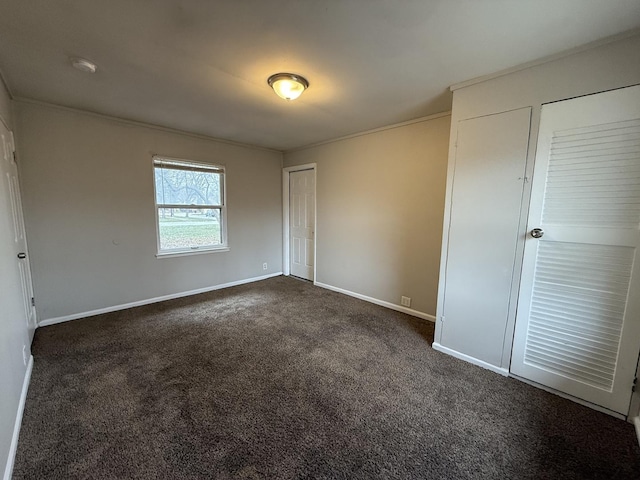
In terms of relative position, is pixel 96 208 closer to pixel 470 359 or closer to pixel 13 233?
pixel 13 233

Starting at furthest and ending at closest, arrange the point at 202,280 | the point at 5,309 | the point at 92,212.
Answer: the point at 202,280 → the point at 92,212 → the point at 5,309

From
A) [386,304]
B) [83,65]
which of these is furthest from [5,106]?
[386,304]

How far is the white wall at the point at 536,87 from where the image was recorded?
1.62 m

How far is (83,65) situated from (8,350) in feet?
6.43

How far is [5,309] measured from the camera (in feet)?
5.15

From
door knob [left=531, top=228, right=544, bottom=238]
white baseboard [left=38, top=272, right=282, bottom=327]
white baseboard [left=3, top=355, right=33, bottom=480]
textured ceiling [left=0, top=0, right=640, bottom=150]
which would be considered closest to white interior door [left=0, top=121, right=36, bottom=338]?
white baseboard [left=38, top=272, right=282, bottom=327]

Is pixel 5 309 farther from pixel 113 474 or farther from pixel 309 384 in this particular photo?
pixel 309 384

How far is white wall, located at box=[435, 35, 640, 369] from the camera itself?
1.62 m

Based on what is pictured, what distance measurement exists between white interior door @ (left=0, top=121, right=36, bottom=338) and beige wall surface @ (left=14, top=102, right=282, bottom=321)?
21 centimetres

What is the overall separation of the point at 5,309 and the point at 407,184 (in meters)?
3.55

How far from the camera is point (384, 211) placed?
352 centimetres

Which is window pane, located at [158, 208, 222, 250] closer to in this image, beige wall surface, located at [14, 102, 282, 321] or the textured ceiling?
beige wall surface, located at [14, 102, 282, 321]

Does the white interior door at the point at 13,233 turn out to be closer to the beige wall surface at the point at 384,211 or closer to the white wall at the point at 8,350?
the white wall at the point at 8,350

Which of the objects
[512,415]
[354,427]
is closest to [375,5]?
[354,427]
